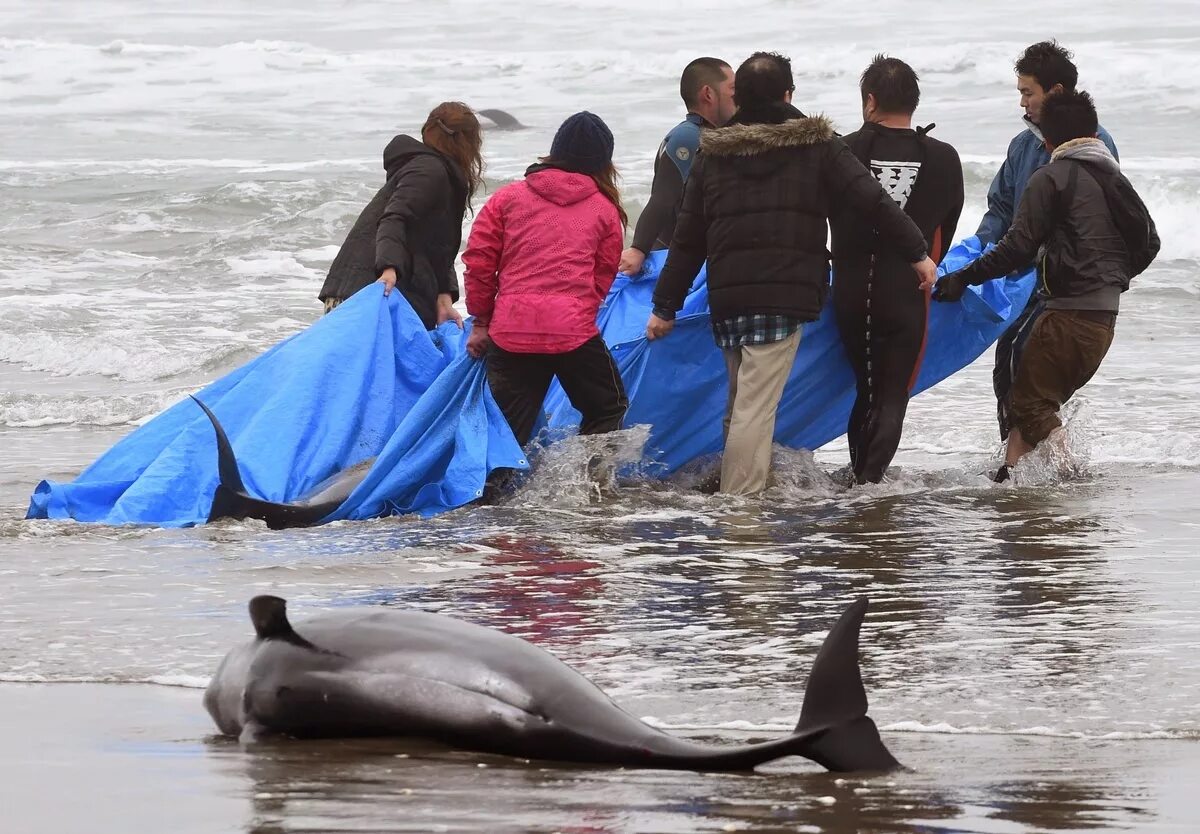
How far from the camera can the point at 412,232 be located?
7852 millimetres

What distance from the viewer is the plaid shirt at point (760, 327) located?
23.7 feet

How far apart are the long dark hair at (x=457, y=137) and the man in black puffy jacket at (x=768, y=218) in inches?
47.0

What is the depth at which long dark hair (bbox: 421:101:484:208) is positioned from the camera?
791 cm

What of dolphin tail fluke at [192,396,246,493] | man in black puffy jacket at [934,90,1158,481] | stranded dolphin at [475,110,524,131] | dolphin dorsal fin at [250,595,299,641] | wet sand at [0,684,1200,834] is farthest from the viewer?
stranded dolphin at [475,110,524,131]

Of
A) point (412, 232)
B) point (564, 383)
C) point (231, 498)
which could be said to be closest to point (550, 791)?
point (231, 498)

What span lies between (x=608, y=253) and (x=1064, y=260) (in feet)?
6.67

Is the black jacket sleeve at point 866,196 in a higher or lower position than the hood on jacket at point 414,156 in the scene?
lower

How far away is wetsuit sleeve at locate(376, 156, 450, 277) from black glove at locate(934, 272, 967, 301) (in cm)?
224

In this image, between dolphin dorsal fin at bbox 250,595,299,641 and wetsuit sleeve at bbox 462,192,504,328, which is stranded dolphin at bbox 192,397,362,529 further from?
dolphin dorsal fin at bbox 250,595,299,641

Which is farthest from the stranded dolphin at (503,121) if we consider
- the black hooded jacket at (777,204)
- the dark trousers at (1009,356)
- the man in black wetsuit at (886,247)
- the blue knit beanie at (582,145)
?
the black hooded jacket at (777,204)

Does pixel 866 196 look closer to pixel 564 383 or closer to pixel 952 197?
pixel 952 197

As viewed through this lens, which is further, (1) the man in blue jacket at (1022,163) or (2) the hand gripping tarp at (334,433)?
(1) the man in blue jacket at (1022,163)

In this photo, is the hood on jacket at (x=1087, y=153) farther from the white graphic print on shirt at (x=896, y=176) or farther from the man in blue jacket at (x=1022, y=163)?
the white graphic print on shirt at (x=896, y=176)

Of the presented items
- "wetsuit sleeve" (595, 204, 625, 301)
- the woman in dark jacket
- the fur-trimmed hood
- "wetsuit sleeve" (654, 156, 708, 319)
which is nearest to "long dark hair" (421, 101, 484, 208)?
the woman in dark jacket
